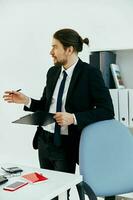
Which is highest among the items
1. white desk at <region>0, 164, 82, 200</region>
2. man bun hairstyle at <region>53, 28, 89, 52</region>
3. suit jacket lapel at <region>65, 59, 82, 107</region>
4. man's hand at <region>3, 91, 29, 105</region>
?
man bun hairstyle at <region>53, 28, 89, 52</region>

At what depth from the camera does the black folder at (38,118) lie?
6.27 feet

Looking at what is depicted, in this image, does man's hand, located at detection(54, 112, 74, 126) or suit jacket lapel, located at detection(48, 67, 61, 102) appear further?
suit jacket lapel, located at detection(48, 67, 61, 102)

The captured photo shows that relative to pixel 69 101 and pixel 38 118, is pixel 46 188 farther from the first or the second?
pixel 69 101

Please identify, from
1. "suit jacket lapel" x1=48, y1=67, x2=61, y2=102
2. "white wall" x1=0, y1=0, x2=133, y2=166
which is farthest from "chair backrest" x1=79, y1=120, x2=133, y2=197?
"white wall" x1=0, y1=0, x2=133, y2=166

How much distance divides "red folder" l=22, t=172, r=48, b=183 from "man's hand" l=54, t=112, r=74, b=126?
1.08ft

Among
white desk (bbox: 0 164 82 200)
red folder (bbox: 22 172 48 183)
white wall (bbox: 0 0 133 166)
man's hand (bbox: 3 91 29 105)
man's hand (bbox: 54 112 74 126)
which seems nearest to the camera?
white desk (bbox: 0 164 82 200)

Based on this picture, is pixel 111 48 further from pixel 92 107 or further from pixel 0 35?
pixel 0 35

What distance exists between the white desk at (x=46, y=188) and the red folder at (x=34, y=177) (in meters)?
0.03

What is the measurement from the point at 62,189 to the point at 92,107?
0.74m

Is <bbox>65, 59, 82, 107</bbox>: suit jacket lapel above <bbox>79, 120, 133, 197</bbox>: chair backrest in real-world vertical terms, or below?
above

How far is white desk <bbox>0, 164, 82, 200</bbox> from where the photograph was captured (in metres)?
1.45

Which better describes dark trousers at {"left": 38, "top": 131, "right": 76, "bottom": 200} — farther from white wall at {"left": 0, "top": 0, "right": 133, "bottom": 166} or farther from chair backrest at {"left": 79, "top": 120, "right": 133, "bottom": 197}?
white wall at {"left": 0, "top": 0, "right": 133, "bottom": 166}

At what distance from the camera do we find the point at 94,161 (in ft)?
6.45

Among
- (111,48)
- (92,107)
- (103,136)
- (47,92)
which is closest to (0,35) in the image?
(111,48)
